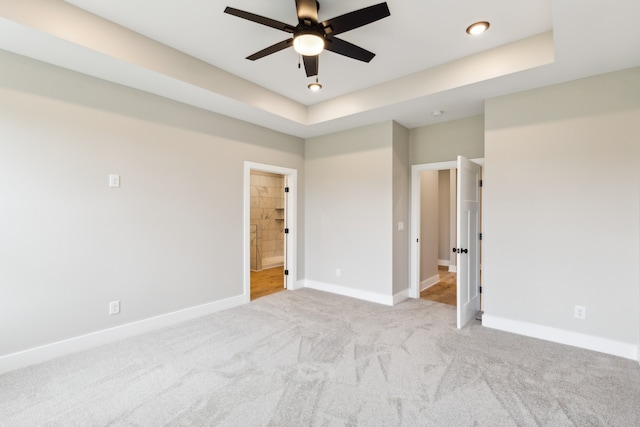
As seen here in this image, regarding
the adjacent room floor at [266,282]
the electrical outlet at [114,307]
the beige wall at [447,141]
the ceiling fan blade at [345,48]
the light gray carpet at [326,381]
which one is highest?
the ceiling fan blade at [345,48]

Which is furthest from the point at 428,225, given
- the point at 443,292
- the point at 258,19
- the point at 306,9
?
the point at 258,19

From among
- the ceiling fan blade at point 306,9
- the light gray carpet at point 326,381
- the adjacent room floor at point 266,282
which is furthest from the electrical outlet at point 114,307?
the ceiling fan blade at point 306,9

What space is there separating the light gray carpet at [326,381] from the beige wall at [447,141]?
236 cm

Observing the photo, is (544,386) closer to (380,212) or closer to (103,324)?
(380,212)

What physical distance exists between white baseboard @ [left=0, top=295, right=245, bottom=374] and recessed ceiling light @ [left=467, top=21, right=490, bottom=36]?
164 inches

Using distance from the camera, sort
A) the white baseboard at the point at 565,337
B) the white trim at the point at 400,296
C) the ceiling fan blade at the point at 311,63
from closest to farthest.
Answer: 1. the ceiling fan blade at the point at 311,63
2. the white baseboard at the point at 565,337
3. the white trim at the point at 400,296

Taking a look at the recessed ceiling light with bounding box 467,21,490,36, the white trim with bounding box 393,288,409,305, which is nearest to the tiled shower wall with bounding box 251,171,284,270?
the white trim with bounding box 393,288,409,305

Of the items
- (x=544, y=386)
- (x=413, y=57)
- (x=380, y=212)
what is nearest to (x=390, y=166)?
(x=380, y=212)

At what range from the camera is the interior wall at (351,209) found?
4383mm

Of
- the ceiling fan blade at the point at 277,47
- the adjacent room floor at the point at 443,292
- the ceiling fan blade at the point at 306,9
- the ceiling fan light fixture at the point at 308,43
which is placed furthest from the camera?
the adjacent room floor at the point at 443,292

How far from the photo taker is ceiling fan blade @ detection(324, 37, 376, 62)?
2.25 meters

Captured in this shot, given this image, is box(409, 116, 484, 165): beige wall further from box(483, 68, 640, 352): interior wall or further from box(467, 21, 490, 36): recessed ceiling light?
box(467, 21, 490, 36): recessed ceiling light

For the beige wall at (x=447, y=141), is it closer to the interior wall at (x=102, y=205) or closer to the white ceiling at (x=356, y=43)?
the white ceiling at (x=356, y=43)

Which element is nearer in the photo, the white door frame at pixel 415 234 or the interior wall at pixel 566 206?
the interior wall at pixel 566 206
